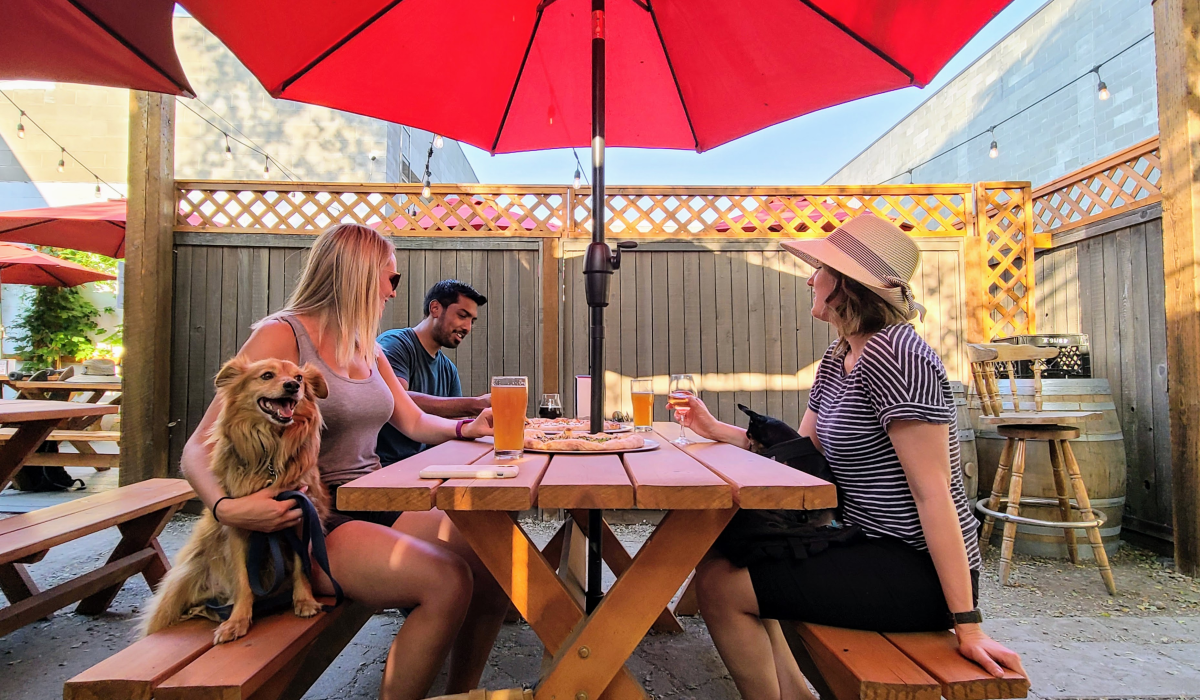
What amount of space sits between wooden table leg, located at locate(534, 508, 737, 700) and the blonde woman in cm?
30

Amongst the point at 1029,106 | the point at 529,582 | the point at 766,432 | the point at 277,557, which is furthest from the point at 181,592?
the point at 1029,106

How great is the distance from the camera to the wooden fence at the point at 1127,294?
10.3 feet

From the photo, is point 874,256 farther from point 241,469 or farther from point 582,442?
point 241,469

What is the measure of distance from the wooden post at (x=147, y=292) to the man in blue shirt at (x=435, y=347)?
6.65 ft

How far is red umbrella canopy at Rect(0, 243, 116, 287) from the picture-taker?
5470mm

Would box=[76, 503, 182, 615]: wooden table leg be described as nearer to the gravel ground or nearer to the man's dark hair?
the gravel ground

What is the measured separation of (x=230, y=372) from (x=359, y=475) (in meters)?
0.45

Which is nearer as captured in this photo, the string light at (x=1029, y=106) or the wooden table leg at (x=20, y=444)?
the wooden table leg at (x=20, y=444)

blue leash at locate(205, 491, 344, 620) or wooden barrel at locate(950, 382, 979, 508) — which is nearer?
blue leash at locate(205, 491, 344, 620)

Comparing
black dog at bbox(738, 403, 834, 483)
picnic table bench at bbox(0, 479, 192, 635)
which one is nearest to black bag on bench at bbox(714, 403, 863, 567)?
black dog at bbox(738, 403, 834, 483)

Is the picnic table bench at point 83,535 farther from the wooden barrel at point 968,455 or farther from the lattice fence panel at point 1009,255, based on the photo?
the lattice fence panel at point 1009,255

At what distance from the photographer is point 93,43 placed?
1725 millimetres

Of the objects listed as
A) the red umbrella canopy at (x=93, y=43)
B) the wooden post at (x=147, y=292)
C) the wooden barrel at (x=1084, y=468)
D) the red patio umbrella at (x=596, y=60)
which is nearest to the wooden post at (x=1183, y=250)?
the wooden barrel at (x=1084, y=468)

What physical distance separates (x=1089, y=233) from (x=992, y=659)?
3798mm
